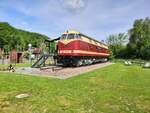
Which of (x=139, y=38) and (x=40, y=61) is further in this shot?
(x=139, y=38)

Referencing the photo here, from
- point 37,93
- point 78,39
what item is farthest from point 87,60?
point 37,93

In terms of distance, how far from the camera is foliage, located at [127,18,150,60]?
77.1 m

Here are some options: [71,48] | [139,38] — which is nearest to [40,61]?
[71,48]

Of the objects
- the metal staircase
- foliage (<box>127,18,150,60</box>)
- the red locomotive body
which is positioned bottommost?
the metal staircase

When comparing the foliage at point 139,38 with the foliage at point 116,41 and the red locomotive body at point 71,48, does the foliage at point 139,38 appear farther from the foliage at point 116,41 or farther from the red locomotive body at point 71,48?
the red locomotive body at point 71,48

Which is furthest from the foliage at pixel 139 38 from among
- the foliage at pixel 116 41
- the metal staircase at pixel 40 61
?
the metal staircase at pixel 40 61

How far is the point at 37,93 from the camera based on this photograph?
8.66 metres

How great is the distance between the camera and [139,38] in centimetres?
8012

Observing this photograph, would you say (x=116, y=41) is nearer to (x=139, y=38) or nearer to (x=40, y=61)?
(x=139, y=38)

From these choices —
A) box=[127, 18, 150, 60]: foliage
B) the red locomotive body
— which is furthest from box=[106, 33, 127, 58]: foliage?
the red locomotive body

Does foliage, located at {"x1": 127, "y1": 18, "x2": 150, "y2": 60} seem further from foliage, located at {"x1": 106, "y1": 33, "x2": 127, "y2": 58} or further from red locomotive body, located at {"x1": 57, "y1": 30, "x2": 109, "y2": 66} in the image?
red locomotive body, located at {"x1": 57, "y1": 30, "x2": 109, "y2": 66}

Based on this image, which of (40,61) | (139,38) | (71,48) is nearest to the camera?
(71,48)

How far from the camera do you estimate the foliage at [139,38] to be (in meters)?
77.1

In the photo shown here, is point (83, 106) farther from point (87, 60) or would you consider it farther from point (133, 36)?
point (133, 36)
